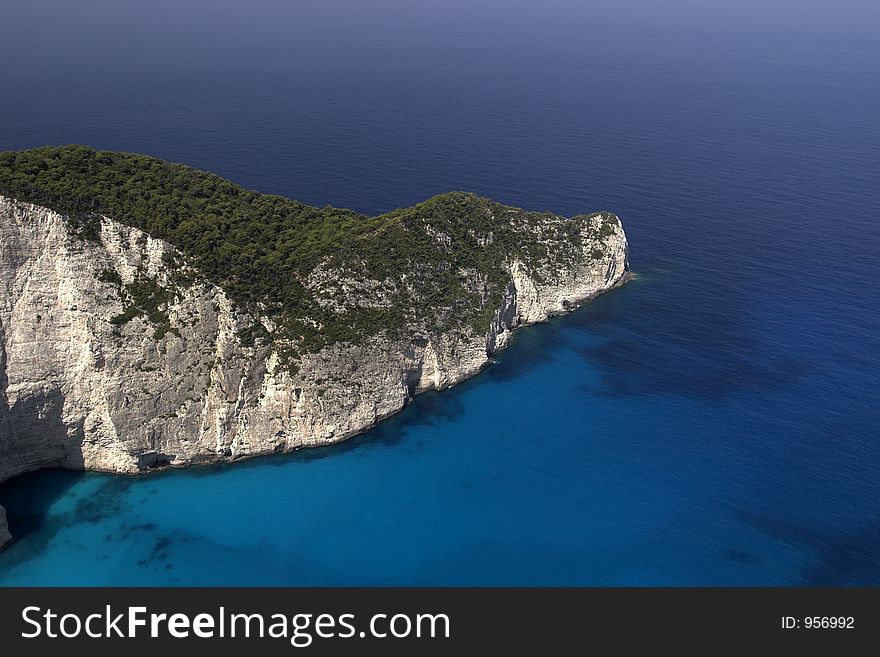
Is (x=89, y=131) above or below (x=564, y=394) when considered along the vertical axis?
above

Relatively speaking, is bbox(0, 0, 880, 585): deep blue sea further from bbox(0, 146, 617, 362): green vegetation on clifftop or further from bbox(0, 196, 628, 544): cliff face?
bbox(0, 146, 617, 362): green vegetation on clifftop

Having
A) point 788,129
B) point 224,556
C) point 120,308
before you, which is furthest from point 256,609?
point 788,129

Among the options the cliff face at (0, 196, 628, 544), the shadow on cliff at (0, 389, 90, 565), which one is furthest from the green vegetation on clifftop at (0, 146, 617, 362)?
the shadow on cliff at (0, 389, 90, 565)

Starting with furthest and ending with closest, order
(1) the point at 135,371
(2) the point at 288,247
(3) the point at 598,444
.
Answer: (2) the point at 288,247 → (3) the point at 598,444 → (1) the point at 135,371

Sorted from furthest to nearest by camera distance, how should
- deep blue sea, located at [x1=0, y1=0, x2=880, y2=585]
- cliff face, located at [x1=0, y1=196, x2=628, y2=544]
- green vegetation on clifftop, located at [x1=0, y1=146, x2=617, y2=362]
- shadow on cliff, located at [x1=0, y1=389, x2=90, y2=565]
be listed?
green vegetation on clifftop, located at [x1=0, y1=146, x2=617, y2=362]
cliff face, located at [x1=0, y1=196, x2=628, y2=544]
shadow on cliff, located at [x1=0, y1=389, x2=90, y2=565]
deep blue sea, located at [x1=0, y1=0, x2=880, y2=585]

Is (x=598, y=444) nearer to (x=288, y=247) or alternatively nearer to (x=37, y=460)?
(x=288, y=247)

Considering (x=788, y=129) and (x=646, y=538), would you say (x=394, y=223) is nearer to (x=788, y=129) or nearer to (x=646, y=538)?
(x=646, y=538)

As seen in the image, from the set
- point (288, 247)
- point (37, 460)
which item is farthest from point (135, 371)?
point (288, 247)

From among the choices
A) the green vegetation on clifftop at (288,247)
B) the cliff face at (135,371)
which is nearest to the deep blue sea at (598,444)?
the cliff face at (135,371)
